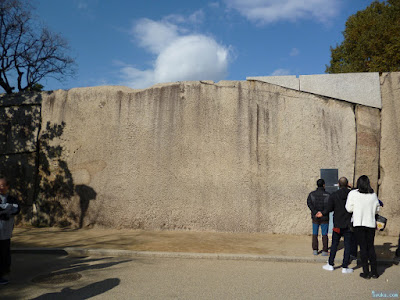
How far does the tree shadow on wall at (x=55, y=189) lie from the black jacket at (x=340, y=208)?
6.43 metres

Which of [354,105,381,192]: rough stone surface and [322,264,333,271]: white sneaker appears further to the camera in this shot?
[354,105,381,192]: rough stone surface

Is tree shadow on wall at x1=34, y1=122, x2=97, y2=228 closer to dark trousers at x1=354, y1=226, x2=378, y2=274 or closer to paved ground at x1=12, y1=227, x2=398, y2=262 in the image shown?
paved ground at x1=12, y1=227, x2=398, y2=262

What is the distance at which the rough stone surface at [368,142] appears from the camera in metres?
8.67

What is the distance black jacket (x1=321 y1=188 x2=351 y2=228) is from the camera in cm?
558

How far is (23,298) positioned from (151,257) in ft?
8.41

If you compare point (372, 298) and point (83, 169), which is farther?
point (83, 169)

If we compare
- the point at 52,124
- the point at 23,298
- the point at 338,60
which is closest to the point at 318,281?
the point at 23,298

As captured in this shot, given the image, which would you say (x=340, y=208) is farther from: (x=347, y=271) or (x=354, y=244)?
(x=347, y=271)

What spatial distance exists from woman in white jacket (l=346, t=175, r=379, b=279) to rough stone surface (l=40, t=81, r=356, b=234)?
11.2ft

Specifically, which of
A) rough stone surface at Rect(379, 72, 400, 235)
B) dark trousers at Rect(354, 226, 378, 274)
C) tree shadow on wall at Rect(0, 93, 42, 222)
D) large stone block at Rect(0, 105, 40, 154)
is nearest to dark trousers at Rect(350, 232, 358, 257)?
dark trousers at Rect(354, 226, 378, 274)

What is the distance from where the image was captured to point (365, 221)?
5.20 m

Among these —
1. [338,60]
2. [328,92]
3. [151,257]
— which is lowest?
[151,257]

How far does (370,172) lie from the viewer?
8664mm

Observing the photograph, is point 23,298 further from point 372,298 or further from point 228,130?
point 228,130
